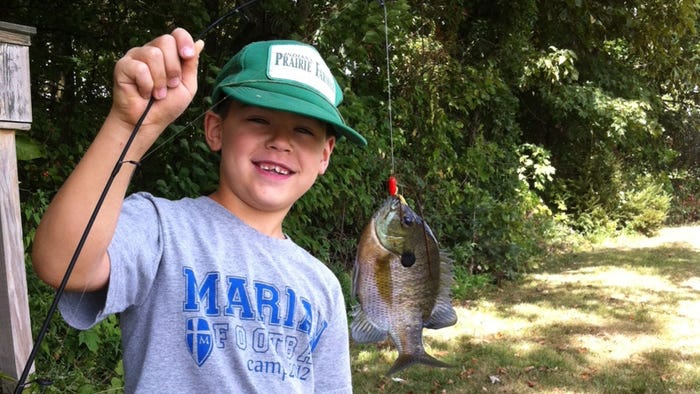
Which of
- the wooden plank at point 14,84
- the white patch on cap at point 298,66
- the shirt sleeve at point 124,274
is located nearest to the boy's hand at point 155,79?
the shirt sleeve at point 124,274

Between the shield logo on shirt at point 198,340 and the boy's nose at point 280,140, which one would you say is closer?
the shield logo on shirt at point 198,340

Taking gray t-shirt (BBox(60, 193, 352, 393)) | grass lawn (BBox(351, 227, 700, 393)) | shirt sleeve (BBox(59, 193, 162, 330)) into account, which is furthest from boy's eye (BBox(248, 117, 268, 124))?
grass lawn (BBox(351, 227, 700, 393))

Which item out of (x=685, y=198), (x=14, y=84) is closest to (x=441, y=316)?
(x=14, y=84)

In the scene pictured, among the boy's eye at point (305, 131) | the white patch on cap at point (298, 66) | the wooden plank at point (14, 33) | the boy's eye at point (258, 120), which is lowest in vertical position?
the boy's eye at point (305, 131)

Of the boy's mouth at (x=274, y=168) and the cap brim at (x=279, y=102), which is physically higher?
the cap brim at (x=279, y=102)

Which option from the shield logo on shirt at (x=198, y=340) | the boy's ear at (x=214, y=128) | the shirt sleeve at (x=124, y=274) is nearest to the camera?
the shirt sleeve at (x=124, y=274)

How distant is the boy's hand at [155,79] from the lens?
108 centimetres

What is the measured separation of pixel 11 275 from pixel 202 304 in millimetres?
1717

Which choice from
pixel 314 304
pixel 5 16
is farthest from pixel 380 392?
pixel 5 16

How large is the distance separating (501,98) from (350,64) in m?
7.18

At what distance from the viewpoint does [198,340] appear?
4.70 feet

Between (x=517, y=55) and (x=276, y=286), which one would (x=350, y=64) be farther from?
(x=517, y=55)

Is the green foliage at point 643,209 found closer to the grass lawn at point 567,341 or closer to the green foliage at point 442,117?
the green foliage at point 442,117

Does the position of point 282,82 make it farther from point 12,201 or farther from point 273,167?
point 12,201
